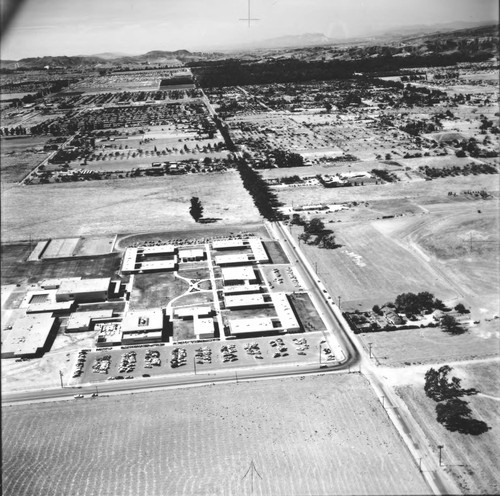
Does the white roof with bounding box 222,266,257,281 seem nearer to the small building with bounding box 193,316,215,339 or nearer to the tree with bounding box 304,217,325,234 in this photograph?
the small building with bounding box 193,316,215,339

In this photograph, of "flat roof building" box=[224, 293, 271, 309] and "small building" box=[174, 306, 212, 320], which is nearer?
"small building" box=[174, 306, 212, 320]

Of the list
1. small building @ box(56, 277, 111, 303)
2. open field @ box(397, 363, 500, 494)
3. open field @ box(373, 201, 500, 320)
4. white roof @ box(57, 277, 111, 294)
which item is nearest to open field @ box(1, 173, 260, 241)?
white roof @ box(57, 277, 111, 294)

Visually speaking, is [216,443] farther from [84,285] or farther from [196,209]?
[196,209]

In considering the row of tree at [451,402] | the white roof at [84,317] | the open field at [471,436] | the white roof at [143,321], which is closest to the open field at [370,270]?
the open field at [471,436]

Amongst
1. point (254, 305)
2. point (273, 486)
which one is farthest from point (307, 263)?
point (273, 486)

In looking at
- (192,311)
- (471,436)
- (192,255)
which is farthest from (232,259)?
(471,436)
